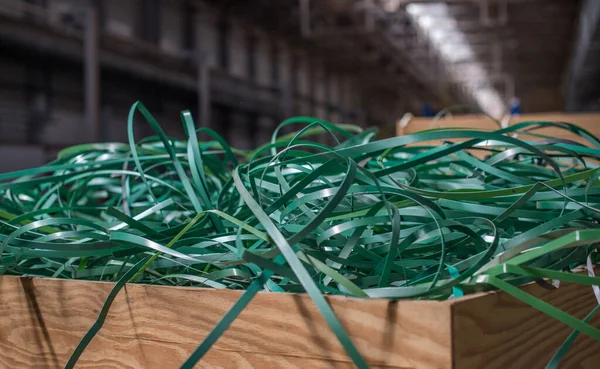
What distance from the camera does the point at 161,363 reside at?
447 millimetres

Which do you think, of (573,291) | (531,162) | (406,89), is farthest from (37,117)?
(406,89)

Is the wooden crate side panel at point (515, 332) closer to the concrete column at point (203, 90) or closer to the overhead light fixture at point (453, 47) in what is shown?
the overhead light fixture at point (453, 47)

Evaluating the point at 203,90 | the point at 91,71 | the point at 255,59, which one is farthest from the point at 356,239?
the point at 255,59

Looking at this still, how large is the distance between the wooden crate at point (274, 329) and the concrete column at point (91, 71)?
342 cm

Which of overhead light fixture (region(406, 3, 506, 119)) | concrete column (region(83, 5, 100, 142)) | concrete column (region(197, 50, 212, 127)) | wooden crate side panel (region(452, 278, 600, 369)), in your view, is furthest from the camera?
overhead light fixture (region(406, 3, 506, 119))

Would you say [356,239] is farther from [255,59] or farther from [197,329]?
[255,59]

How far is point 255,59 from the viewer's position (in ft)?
24.7

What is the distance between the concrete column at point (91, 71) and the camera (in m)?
3.75

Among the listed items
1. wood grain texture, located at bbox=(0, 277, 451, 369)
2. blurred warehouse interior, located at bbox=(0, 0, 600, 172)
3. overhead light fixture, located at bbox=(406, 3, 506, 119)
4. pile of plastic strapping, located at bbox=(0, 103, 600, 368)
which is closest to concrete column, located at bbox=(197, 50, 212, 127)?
blurred warehouse interior, located at bbox=(0, 0, 600, 172)

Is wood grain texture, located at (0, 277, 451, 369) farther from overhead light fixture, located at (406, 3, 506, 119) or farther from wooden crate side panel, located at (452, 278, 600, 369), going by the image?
overhead light fixture, located at (406, 3, 506, 119)

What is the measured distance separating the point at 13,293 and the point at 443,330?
35cm

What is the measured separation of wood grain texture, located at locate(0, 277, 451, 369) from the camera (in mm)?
365

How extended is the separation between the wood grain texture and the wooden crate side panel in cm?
2

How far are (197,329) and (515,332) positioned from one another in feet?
0.68
